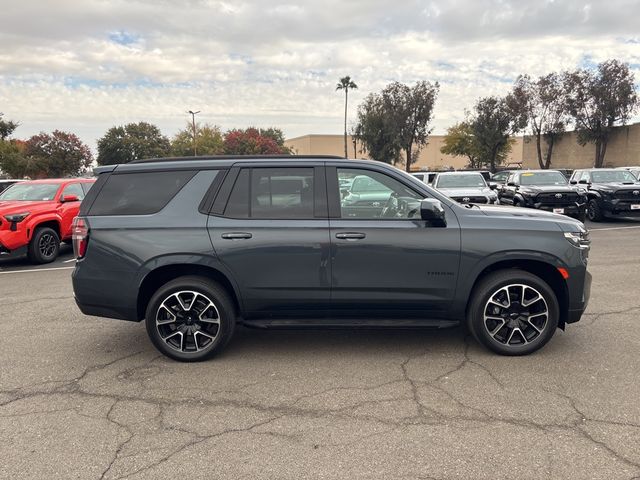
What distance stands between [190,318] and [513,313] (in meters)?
2.85

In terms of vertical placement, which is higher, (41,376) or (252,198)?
(252,198)

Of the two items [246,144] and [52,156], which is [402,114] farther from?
[52,156]

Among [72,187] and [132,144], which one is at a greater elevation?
[132,144]

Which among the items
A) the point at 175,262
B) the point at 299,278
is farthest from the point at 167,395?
the point at 299,278

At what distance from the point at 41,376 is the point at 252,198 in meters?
2.34

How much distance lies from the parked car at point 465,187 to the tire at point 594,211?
3158mm

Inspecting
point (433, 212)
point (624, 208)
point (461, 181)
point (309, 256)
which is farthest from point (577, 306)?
point (624, 208)

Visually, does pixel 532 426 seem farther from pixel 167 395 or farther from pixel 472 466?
pixel 167 395

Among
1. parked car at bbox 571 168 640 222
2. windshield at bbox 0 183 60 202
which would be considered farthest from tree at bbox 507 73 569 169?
windshield at bbox 0 183 60 202

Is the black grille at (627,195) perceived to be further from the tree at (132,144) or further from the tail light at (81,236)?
the tree at (132,144)

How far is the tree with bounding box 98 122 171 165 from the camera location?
62.8m

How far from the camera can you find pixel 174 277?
448cm

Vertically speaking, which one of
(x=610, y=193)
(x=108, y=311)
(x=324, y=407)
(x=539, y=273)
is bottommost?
(x=324, y=407)

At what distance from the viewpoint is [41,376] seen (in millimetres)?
4176
